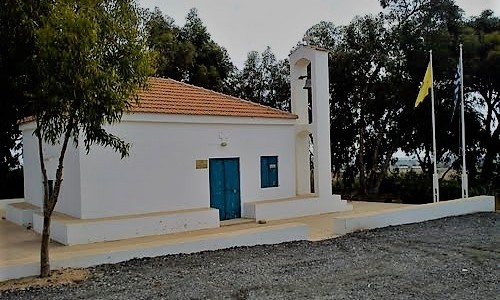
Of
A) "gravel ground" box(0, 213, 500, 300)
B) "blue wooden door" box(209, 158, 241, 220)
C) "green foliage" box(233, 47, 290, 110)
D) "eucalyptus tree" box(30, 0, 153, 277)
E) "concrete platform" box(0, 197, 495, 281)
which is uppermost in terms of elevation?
"green foliage" box(233, 47, 290, 110)

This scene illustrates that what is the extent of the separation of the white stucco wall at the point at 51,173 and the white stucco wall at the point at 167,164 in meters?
0.48

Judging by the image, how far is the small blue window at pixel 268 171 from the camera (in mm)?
17000

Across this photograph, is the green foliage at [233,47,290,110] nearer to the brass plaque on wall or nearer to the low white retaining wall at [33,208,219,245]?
the brass plaque on wall

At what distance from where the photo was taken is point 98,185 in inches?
530

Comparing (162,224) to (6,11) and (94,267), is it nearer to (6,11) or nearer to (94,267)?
(94,267)

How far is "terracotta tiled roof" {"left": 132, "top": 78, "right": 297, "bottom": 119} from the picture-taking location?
15.1 meters

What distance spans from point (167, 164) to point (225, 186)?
2231 mm

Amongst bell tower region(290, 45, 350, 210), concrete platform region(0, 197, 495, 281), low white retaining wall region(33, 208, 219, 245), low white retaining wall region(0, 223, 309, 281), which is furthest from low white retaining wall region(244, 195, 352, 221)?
low white retaining wall region(0, 223, 309, 281)

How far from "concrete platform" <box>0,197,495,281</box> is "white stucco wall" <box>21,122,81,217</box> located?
120cm

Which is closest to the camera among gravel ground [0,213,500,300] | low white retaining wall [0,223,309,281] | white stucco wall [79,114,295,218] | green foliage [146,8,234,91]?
gravel ground [0,213,500,300]

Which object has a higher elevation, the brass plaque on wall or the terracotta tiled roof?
the terracotta tiled roof

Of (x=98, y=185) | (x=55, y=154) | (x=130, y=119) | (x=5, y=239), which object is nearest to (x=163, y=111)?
(x=130, y=119)

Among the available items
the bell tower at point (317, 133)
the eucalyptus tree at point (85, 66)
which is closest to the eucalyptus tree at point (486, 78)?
the bell tower at point (317, 133)

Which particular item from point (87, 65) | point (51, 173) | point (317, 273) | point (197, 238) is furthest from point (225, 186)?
point (87, 65)
